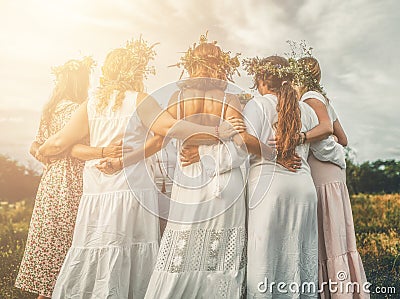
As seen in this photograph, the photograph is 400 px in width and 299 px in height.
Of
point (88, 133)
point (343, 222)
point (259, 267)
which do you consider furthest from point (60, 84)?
point (343, 222)

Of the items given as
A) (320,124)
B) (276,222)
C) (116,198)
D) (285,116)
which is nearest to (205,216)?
(276,222)

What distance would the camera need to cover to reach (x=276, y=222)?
345cm

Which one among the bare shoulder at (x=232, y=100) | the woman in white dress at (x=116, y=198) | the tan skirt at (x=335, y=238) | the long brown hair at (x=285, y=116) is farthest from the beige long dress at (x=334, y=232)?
the woman in white dress at (x=116, y=198)

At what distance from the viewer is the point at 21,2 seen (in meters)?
4.32

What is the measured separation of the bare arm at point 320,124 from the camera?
3670mm

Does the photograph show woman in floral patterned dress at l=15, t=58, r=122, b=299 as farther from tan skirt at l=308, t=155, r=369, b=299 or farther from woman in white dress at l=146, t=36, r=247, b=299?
tan skirt at l=308, t=155, r=369, b=299

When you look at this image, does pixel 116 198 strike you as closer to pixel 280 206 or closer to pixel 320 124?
pixel 280 206

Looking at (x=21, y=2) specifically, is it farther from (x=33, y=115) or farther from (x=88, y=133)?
(x=88, y=133)

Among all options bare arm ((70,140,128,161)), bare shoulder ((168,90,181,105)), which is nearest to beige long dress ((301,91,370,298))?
bare shoulder ((168,90,181,105))

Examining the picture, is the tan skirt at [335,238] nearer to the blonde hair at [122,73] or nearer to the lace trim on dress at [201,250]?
the lace trim on dress at [201,250]

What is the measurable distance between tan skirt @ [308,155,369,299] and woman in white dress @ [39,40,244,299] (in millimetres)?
891

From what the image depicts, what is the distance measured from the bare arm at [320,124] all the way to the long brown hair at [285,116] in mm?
141

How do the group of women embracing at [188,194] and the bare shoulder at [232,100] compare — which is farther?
the bare shoulder at [232,100]

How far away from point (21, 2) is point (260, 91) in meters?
2.04
